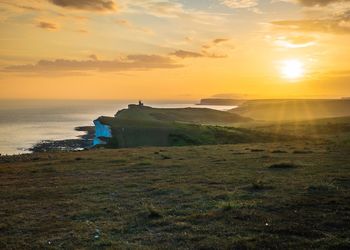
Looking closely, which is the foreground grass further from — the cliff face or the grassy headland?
the cliff face

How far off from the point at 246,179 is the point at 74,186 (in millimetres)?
12007

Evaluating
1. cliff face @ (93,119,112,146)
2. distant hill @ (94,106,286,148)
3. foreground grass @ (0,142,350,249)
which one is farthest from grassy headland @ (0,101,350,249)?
cliff face @ (93,119,112,146)

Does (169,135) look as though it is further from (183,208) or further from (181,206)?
(183,208)

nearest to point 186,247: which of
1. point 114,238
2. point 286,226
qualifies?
point 114,238

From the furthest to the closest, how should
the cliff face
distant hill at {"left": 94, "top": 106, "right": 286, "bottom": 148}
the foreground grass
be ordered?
the cliff face → distant hill at {"left": 94, "top": 106, "right": 286, "bottom": 148} → the foreground grass

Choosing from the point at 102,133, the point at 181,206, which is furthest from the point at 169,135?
the point at 181,206

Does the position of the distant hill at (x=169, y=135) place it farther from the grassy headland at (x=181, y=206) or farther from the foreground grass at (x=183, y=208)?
the foreground grass at (x=183, y=208)

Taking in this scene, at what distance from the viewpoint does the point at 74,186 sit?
25.8 metres

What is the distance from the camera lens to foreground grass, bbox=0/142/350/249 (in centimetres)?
1353

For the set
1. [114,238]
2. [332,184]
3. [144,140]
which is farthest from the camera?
[144,140]

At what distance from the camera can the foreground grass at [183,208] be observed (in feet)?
44.4

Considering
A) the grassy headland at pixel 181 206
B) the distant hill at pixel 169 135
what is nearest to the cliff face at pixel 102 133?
the distant hill at pixel 169 135

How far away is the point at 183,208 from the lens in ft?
60.1

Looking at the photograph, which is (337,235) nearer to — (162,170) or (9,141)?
(162,170)
